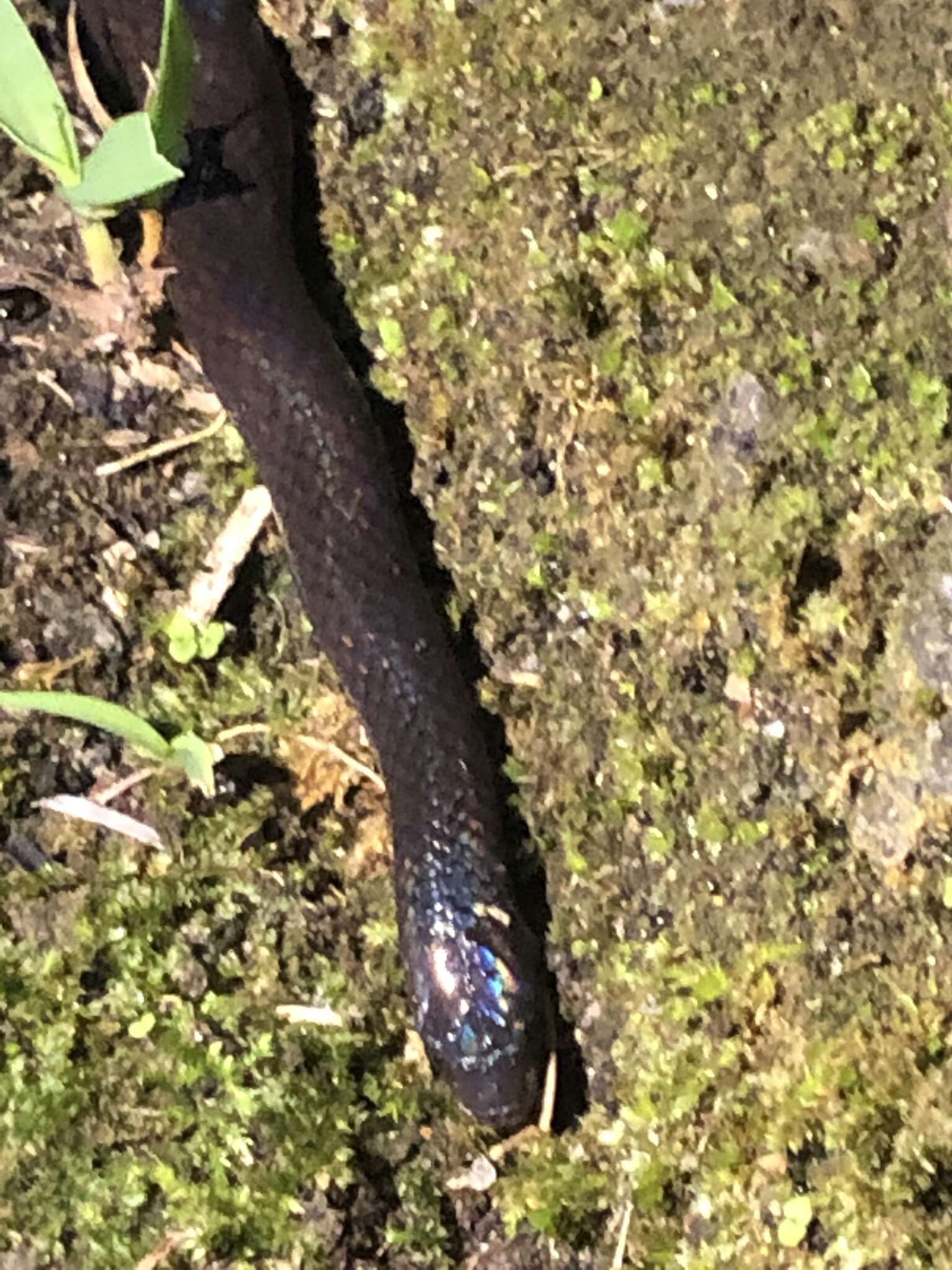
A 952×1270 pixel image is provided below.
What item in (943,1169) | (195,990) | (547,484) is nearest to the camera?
(943,1169)

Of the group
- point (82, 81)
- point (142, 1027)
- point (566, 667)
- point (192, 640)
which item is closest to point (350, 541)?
point (192, 640)

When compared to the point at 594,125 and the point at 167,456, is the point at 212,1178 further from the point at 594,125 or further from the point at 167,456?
the point at 594,125

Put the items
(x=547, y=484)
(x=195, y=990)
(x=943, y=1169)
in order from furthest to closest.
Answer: (x=547, y=484) → (x=195, y=990) → (x=943, y=1169)

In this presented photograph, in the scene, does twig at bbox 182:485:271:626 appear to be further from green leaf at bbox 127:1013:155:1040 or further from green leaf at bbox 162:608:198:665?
green leaf at bbox 127:1013:155:1040

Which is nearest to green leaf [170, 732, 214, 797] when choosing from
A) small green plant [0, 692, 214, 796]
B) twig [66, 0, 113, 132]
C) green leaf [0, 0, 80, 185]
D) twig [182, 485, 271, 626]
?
small green plant [0, 692, 214, 796]

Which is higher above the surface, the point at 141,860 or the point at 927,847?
the point at 927,847

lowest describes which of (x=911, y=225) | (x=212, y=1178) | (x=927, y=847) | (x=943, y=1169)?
(x=212, y=1178)

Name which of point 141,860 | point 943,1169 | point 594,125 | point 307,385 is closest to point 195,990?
point 141,860
